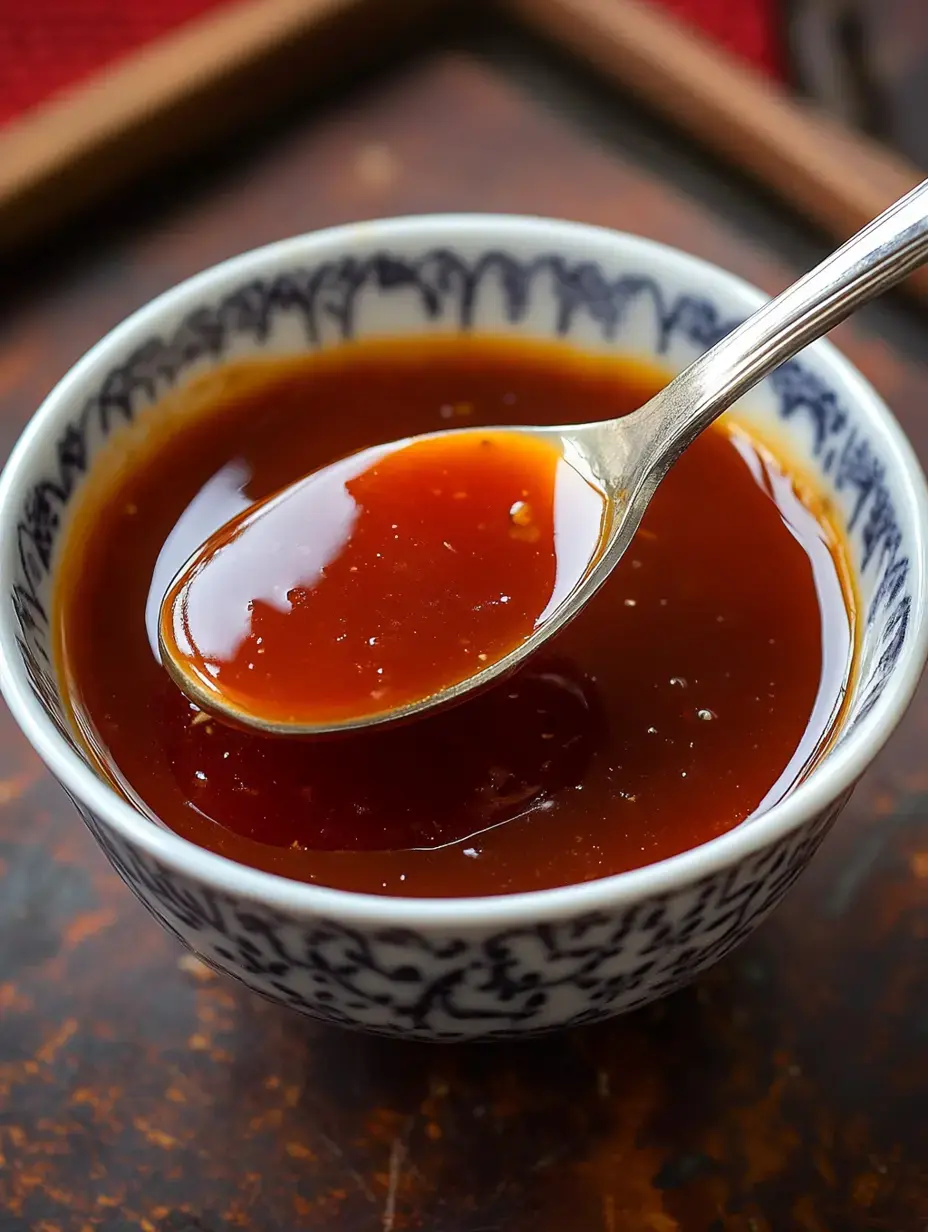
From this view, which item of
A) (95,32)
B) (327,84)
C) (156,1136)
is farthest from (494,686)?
(95,32)

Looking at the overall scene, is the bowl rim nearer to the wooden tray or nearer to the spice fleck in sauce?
the spice fleck in sauce

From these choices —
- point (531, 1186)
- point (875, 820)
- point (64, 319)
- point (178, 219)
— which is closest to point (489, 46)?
point (178, 219)

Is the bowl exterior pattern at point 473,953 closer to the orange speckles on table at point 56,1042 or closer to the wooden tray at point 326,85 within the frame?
the orange speckles on table at point 56,1042

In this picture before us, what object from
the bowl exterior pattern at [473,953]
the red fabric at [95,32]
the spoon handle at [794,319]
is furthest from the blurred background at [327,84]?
the bowl exterior pattern at [473,953]

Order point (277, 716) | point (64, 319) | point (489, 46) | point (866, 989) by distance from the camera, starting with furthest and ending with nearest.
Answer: point (489, 46), point (64, 319), point (866, 989), point (277, 716)

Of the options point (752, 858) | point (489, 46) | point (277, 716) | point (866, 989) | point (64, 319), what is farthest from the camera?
point (489, 46)

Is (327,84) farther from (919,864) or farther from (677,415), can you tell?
(919,864)

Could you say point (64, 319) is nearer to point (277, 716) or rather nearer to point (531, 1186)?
point (277, 716)

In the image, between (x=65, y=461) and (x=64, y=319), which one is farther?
(x=64, y=319)

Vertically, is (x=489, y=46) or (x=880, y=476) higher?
(x=489, y=46)
